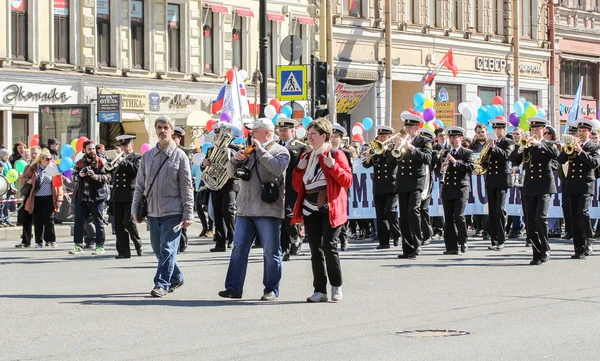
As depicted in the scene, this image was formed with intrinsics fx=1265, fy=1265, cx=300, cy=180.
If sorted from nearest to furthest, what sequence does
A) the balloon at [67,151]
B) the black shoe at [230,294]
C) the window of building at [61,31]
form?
1. the black shoe at [230,294]
2. the balloon at [67,151]
3. the window of building at [61,31]

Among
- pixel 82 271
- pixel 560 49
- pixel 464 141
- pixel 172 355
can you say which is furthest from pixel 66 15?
pixel 172 355

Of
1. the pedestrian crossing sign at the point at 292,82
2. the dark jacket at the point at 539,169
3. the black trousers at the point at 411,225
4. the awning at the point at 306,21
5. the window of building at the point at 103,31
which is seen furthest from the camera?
the awning at the point at 306,21

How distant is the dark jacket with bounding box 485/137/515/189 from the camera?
58.7 ft

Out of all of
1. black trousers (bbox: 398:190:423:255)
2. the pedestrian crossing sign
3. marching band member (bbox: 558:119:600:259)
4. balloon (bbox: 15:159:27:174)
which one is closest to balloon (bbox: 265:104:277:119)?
the pedestrian crossing sign

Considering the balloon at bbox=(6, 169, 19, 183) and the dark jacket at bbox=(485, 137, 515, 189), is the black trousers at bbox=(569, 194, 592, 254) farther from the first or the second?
the balloon at bbox=(6, 169, 19, 183)

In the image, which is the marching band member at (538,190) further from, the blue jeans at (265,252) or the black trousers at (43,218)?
the black trousers at (43,218)

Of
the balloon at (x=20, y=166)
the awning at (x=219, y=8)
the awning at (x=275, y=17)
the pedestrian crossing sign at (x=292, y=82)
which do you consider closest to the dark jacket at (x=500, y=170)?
the pedestrian crossing sign at (x=292, y=82)

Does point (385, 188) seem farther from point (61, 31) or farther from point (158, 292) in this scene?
point (61, 31)

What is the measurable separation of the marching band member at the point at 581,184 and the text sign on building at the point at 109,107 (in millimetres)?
18005

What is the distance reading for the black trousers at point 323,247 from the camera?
1157 cm

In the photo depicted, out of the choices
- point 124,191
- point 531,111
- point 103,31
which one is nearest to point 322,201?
point 124,191

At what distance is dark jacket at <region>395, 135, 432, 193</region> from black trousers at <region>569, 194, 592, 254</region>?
1.96 m

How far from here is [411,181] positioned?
16.7 m

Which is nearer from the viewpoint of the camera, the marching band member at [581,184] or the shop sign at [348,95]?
the marching band member at [581,184]
